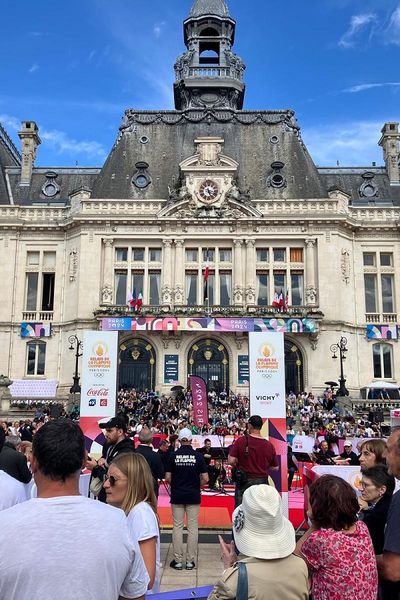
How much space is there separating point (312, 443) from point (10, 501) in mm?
16142

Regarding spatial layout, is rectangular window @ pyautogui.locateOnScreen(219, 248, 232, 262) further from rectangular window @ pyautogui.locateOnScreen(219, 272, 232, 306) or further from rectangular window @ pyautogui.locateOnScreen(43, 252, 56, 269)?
rectangular window @ pyautogui.locateOnScreen(43, 252, 56, 269)

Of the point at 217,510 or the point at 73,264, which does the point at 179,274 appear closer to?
the point at 73,264

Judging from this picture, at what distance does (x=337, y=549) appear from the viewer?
12.6 feet

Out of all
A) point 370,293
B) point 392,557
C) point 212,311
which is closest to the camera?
point 392,557

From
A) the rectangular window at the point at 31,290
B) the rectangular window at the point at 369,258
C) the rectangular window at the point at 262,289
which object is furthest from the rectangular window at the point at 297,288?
the rectangular window at the point at 31,290

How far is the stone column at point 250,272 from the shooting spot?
39.9 m

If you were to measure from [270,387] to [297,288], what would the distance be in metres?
28.4

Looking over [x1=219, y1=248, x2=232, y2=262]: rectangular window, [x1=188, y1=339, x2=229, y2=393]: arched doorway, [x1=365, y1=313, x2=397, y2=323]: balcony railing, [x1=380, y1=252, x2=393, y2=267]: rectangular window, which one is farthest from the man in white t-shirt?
[x1=380, y1=252, x2=393, y2=267]: rectangular window

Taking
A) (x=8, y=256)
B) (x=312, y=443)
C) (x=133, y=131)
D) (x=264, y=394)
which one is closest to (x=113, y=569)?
(x=264, y=394)

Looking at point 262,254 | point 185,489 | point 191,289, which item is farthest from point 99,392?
point 262,254

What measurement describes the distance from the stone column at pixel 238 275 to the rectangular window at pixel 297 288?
389 cm

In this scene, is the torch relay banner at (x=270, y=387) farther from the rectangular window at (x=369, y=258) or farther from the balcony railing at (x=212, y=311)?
the rectangular window at (x=369, y=258)

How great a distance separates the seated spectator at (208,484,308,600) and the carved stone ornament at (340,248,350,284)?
128 ft

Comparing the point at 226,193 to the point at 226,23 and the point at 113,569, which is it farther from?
the point at 113,569
